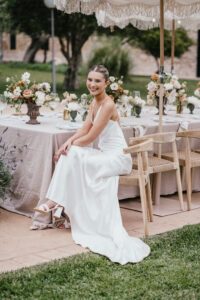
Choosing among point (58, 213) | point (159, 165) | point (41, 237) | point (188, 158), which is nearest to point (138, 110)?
point (188, 158)

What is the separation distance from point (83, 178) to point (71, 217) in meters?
0.40

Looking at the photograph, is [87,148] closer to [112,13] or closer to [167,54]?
[112,13]

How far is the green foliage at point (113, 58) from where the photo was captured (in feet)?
72.3

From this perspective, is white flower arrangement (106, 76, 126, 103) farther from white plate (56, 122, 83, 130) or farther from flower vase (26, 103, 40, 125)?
flower vase (26, 103, 40, 125)

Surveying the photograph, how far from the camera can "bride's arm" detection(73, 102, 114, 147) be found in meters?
5.53

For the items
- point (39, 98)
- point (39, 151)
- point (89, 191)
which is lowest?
point (89, 191)

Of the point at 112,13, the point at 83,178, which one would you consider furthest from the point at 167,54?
the point at 83,178

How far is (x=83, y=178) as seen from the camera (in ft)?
17.7

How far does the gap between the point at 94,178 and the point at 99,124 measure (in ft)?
1.78

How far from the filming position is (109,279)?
13.8 ft

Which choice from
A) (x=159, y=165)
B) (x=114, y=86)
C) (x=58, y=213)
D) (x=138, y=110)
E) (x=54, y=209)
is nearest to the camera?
(x=58, y=213)

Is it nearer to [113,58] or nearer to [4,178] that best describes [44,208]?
[4,178]

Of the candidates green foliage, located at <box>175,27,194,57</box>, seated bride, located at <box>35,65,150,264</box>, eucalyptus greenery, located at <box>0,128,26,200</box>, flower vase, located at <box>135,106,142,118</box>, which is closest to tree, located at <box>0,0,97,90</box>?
green foliage, located at <box>175,27,194,57</box>

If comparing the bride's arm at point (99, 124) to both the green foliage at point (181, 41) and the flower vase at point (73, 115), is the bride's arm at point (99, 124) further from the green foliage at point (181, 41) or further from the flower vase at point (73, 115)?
the green foliage at point (181, 41)
